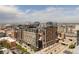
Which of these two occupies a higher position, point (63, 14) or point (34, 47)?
point (63, 14)

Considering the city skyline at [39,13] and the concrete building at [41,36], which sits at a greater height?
the city skyline at [39,13]

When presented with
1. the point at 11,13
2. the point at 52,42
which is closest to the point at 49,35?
the point at 52,42

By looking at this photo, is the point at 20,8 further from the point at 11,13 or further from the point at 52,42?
the point at 52,42

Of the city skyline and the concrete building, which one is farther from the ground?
the city skyline

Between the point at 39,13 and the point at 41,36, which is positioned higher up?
the point at 39,13

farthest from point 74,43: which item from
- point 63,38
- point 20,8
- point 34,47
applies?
point 20,8

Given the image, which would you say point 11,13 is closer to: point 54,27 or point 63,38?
point 54,27
